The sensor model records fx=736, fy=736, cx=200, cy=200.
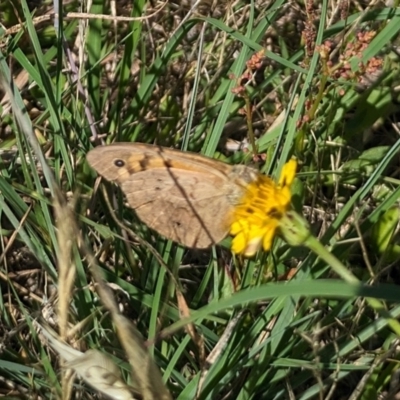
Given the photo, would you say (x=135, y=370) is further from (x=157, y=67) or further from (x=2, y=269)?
(x=157, y=67)

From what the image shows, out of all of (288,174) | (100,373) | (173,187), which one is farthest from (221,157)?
(100,373)

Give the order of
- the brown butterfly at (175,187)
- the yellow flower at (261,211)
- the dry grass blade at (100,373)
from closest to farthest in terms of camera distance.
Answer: the dry grass blade at (100,373)
the yellow flower at (261,211)
the brown butterfly at (175,187)

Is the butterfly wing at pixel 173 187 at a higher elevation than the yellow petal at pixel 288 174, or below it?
below

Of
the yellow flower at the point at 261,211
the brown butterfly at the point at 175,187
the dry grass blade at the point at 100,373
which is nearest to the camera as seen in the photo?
the dry grass blade at the point at 100,373

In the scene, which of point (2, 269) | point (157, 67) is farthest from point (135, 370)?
point (157, 67)

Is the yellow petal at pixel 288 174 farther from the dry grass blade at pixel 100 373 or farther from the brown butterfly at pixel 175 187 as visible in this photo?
the dry grass blade at pixel 100 373

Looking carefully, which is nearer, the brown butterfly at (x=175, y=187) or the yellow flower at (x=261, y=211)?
the yellow flower at (x=261, y=211)

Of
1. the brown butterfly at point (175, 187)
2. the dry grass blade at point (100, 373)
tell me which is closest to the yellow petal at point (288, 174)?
the brown butterfly at point (175, 187)
